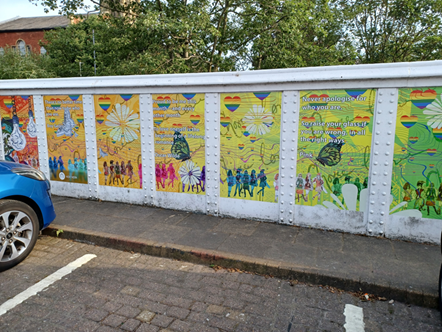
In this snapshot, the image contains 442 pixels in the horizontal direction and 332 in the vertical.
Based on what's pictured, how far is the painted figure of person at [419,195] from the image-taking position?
4457 mm

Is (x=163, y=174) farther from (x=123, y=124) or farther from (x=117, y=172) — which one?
(x=123, y=124)

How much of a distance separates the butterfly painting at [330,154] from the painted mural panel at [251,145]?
2.18 ft

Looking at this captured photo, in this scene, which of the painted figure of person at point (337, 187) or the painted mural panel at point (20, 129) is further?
the painted mural panel at point (20, 129)

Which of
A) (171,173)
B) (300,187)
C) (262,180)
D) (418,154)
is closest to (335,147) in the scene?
(300,187)

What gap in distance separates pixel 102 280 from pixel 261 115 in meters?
3.17

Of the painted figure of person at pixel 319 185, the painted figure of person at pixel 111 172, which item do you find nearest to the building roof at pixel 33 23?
the painted figure of person at pixel 111 172

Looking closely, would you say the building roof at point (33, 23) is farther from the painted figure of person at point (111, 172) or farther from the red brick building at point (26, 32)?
the painted figure of person at point (111, 172)

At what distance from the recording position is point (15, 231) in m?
4.20

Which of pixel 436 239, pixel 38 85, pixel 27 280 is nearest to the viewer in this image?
pixel 27 280

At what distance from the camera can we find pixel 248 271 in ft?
13.3

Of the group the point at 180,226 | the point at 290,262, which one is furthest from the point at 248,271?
the point at 180,226

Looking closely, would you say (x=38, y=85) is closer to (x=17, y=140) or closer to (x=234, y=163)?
(x=17, y=140)

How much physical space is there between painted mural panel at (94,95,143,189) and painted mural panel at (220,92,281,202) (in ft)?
5.65

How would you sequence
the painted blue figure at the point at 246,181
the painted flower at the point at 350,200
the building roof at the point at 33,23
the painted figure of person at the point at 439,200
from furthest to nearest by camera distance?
the building roof at the point at 33,23 → the painted blue figure at the point at 246,181 → the painted flower at the point at 350,200 → the painted figure of person at the point at 439,200
